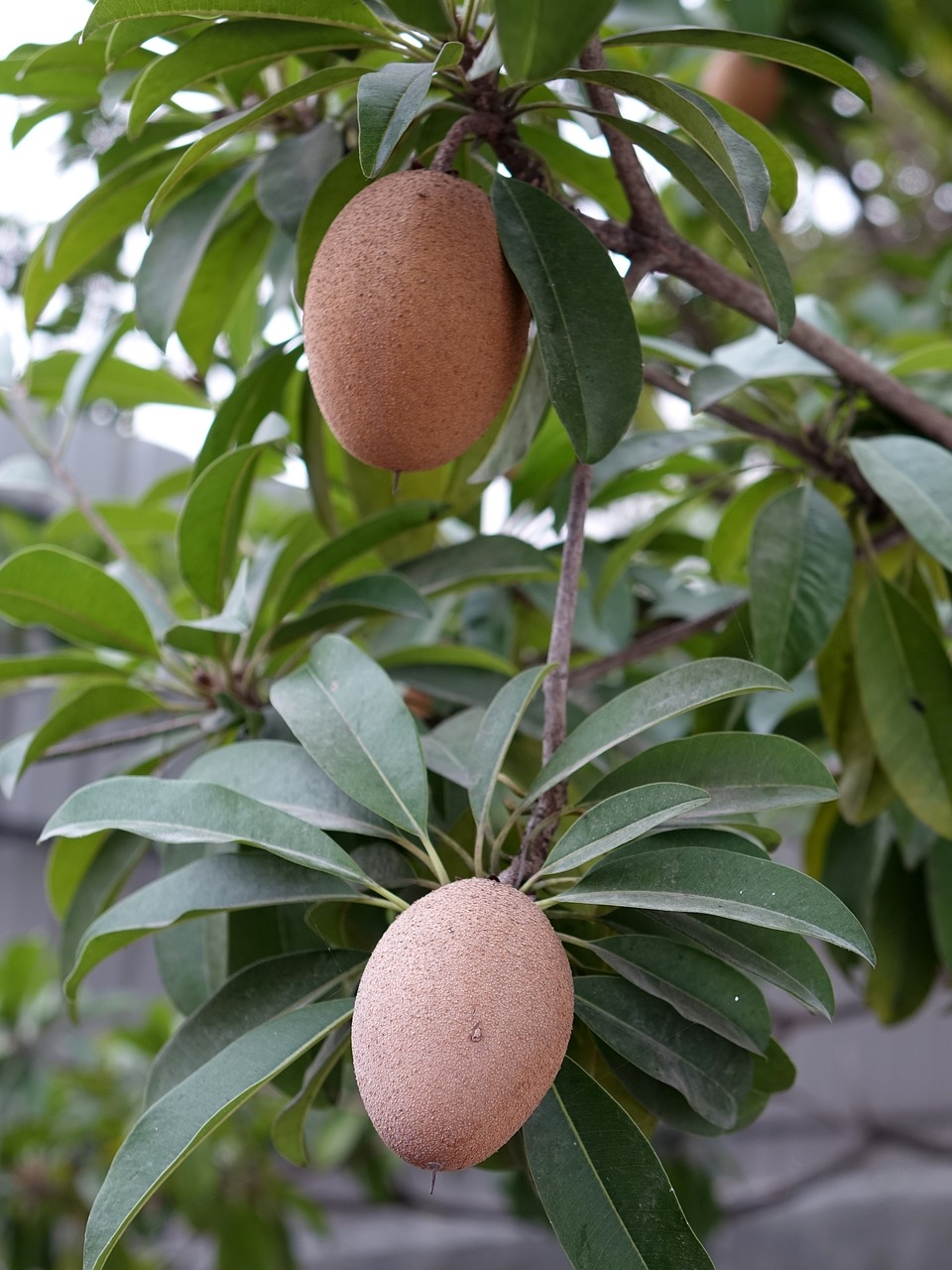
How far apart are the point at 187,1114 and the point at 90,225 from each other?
1.96 ft

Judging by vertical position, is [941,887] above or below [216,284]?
below

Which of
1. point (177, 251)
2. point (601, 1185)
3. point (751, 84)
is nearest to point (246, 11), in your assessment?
point (177, 251)

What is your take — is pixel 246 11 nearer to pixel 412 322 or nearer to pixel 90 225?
pixel 412 322

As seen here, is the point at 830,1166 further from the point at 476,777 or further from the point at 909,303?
the point at 476,777

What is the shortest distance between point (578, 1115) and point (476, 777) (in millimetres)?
137

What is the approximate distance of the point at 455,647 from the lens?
82cm

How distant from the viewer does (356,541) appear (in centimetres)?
77

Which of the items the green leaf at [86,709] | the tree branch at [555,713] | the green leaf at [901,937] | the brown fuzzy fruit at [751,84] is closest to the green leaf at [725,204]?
the tree branch at [555,713]

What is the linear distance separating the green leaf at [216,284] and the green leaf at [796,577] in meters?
0.40

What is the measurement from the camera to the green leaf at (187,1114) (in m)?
0.41

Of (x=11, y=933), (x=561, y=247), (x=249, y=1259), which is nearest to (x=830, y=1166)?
(x=249, y=1259)

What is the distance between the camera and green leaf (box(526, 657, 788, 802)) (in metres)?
0.46

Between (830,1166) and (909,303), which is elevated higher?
(909,303)

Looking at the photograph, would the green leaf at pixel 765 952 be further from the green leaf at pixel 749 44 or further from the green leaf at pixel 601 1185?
the green leaf at pixel 749 44
